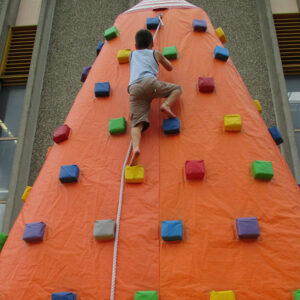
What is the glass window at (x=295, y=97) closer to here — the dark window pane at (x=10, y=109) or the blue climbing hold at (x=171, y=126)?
the blue climbing hold at (x=171, y=126)

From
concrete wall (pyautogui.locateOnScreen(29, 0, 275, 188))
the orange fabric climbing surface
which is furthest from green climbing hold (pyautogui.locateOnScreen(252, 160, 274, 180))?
concrete wall (pyautogui.locateOnScreen(29, 0, 275, 188))

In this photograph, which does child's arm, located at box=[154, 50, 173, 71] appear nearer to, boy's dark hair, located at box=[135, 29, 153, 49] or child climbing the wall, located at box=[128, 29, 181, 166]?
child climbing the wall, located at box=[128, 29, 181, 166]

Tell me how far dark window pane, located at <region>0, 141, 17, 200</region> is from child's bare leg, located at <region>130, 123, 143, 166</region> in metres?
2.82

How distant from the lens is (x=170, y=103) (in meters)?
2.08

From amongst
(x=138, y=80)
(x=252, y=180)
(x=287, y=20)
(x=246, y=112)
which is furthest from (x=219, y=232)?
(x=287, y=20)

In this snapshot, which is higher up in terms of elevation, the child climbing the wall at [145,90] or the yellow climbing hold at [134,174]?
the child climbing the wall at [145,90]

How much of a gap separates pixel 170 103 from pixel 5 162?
312 cm

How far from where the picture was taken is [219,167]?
1.94m

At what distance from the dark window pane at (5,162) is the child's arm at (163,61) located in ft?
9.56

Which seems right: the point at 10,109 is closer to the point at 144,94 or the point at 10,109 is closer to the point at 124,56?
the point at 124,56

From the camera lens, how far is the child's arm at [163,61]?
2.21 metres

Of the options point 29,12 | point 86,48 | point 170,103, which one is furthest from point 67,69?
point 170,103

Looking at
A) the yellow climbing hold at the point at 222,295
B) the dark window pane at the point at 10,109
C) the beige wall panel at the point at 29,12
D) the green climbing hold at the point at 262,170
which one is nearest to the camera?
the yellow climbing hold at the point at 222,295

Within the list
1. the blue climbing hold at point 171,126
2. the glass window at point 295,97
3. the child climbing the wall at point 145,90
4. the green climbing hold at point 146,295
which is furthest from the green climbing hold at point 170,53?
the glass window at point 295,97
